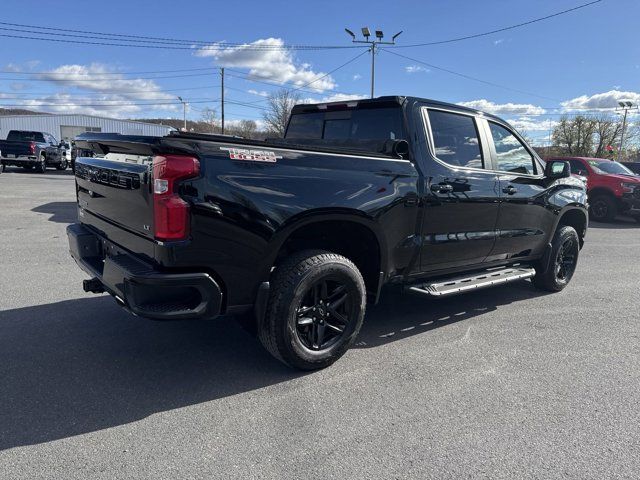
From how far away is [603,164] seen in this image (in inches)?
551

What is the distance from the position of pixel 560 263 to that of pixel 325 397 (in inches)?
159

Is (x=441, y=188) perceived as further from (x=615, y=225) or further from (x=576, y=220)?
(x=615, y=225)

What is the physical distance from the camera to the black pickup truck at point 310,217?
2.80m

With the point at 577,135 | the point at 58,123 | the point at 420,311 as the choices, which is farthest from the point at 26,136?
the point at 58,123

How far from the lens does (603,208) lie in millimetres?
13562

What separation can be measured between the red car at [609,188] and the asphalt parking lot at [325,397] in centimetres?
974

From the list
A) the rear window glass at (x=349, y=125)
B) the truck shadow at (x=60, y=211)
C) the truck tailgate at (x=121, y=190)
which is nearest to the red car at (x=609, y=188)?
the rear window glass at (x=349, y=125)

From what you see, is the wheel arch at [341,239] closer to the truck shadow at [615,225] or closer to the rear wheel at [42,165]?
the truck shadow at [615,225]

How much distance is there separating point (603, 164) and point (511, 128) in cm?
1096

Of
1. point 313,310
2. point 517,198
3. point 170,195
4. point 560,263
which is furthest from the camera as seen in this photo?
point 560,263

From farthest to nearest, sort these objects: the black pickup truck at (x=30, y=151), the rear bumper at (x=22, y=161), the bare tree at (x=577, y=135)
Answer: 1. the bare tree at (x=577, y=135)
2. the rear bumper at (x=22, y=161)
3. the black pickup truck at (x=30, y=151)

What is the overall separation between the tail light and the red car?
13.0 metres

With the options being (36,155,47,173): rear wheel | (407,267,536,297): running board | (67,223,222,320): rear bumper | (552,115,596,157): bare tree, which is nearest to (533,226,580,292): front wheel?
(407,267,536,297): running board

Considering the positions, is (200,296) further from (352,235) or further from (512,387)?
(512,387)
